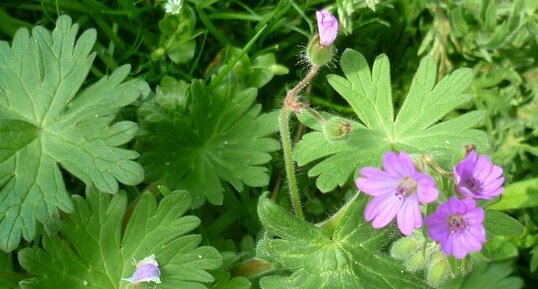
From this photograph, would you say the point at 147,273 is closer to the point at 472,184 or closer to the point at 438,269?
the point at 438,269

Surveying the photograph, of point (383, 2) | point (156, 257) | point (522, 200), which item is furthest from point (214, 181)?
point (522, 200)

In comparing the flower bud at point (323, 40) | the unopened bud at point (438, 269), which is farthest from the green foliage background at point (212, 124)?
the flower bud at point (323, 40)

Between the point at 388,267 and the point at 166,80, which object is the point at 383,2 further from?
the point at 388,267

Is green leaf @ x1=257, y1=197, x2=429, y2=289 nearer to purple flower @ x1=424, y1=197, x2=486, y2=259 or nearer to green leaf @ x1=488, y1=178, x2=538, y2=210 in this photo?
purple flower @ x1=424, y1=197, x2=486, y2=259

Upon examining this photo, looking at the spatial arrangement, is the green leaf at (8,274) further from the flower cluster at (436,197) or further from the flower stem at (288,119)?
the flower cluster at (436,197)

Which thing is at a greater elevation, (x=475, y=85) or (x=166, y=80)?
(x=166, y=80)

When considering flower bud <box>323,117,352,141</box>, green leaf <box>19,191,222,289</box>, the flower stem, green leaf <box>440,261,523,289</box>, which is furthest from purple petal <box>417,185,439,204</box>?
green leaf <box>440,261,523,289</box>

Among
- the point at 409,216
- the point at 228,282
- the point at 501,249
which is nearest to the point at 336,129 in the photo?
the point at 409,216
